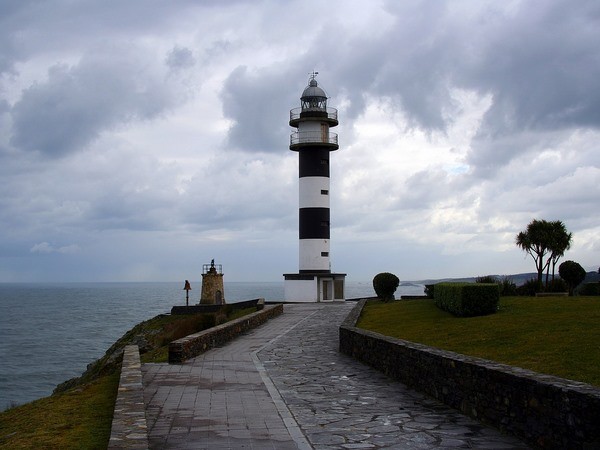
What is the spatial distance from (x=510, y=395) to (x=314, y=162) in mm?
33527

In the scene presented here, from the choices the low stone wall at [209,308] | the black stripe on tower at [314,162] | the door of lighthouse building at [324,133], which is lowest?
the low stone wall at [209,308]

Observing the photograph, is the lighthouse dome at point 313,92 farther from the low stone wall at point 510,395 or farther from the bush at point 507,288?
the low stone wall at point 510,395

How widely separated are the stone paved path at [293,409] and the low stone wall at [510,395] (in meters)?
0.20

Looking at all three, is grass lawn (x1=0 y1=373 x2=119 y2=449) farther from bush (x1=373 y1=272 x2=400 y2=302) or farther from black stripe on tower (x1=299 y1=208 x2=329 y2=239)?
black stripe on tower (x1=299 y1=208 x2=329 y2=239)

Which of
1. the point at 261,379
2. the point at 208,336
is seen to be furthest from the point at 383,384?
the point at 208,336

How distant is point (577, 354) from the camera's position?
37.4ft

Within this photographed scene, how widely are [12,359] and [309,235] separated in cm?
1937

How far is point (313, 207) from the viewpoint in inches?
1594

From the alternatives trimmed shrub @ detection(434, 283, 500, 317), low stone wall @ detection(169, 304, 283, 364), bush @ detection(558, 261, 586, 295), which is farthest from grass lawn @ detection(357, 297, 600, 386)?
bush @ detection(558, 261, 586, 295)

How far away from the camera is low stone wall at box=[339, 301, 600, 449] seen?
6.50 metres

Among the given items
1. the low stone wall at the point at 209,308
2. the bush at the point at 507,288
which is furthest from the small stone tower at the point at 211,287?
the bush at the point at 507,288

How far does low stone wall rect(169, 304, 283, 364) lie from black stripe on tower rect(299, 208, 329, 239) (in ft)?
47.5

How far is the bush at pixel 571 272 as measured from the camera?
106ft

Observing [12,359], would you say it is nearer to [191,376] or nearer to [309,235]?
[309,235]
